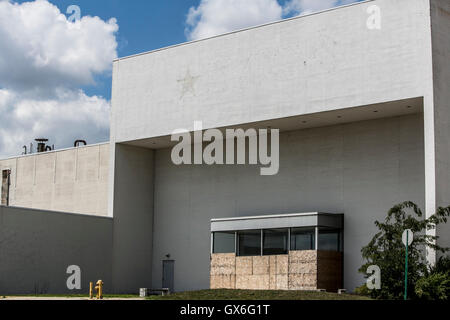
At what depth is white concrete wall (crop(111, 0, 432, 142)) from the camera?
30188 mm

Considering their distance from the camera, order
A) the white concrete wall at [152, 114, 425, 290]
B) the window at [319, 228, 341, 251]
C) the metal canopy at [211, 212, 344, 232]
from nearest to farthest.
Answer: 1. the white concrete wall at [152, 114, 425, 290]
2. the metal canopy at [211, 212, 344, 232]
3. the window at [319, 228, 341, 251]

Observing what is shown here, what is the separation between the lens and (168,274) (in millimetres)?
40969

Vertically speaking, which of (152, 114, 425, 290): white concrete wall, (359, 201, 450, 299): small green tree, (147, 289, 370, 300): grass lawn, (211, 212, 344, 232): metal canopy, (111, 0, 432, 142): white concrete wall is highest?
(111, 0, 432, 142): white concrete wall

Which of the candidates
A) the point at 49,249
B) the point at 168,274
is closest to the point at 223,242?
the point at 168,274

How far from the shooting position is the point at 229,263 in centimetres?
3597

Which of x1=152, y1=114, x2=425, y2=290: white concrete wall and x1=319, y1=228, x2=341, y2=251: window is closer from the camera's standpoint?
x1=152, y1=114, x2=425, y2=290: white concrete wall

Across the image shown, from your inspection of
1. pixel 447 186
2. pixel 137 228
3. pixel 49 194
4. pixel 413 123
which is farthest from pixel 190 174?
pixel 447 186

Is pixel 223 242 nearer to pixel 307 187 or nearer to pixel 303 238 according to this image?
pixel 303 238

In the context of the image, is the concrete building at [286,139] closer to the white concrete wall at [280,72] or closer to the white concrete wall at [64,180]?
the white concrete wall at [280,72]

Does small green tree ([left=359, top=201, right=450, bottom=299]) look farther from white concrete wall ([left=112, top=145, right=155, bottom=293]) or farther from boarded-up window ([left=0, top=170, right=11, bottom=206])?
boarded-up window ([left=0, top=170, right=11, bottom=206])

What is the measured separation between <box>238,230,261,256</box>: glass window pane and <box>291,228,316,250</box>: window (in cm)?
205

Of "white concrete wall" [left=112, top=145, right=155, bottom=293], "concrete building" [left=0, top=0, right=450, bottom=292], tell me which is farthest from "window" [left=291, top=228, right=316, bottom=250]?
"white concrete wall" [left=112, top=145, right=155, bottom=293]

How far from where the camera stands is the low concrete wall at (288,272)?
32781 millimetres
